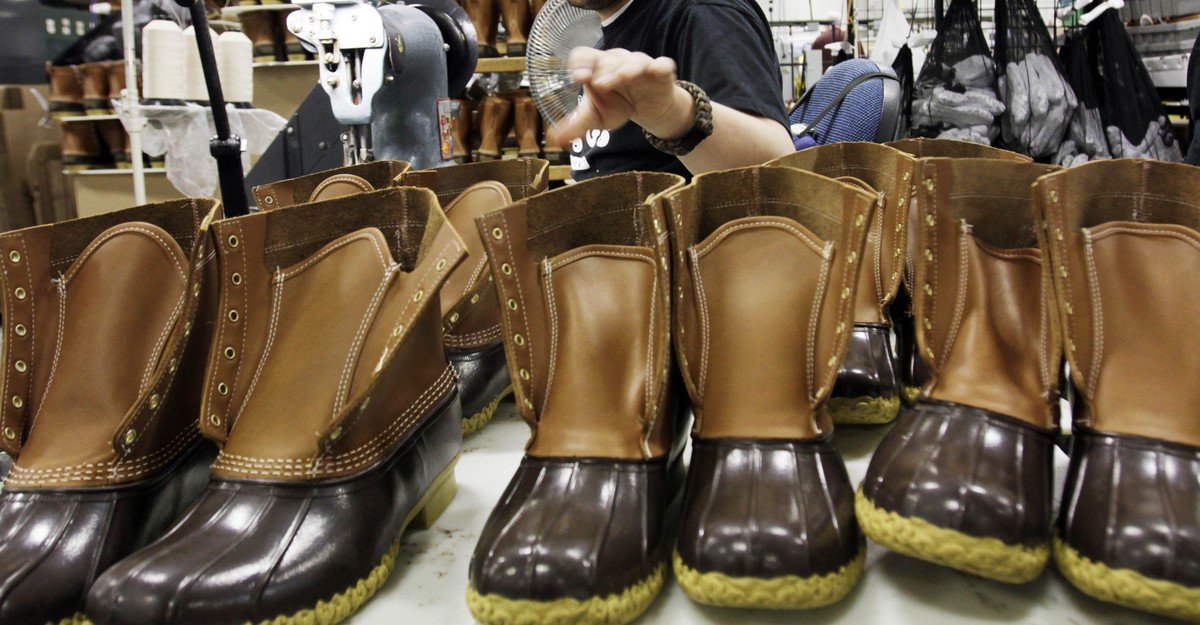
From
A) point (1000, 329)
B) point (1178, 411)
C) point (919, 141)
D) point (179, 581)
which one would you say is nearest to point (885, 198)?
point (919, 141)

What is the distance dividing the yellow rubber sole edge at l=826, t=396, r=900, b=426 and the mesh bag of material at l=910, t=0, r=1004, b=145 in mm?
2065

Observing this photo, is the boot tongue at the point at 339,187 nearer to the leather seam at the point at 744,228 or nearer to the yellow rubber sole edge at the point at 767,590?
the leather seam at the point at 744,228

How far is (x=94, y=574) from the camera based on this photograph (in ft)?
1.88

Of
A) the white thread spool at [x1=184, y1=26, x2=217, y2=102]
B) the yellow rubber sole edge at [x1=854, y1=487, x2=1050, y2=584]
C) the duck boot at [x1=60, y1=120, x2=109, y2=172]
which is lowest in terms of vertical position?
the yellow rubber sole edge at [x1=854, y1=487, x2=1050, y2=584]

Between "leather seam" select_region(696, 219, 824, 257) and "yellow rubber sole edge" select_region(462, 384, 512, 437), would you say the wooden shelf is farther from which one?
"leather seam" select_region(696, 219, 824, 257)

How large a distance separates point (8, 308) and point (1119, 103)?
3.07 metres

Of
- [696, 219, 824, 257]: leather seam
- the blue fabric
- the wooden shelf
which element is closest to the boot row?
[696, 219, 824, 257]: leather seam

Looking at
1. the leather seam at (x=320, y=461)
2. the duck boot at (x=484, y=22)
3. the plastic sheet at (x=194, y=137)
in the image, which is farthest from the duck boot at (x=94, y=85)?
the leather seam at (x=320, y=461)

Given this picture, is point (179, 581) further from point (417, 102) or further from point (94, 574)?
point (417, 102)

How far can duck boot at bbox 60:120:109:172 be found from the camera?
3.40 meters

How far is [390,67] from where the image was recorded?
125 cm

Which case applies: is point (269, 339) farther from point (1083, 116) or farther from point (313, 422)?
point (1083, 116)

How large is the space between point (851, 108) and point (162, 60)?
2123mm

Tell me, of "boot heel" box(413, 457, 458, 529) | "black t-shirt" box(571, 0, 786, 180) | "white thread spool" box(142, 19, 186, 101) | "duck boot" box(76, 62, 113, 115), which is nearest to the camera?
"boot heel" box(413, 457, 458, 529)
